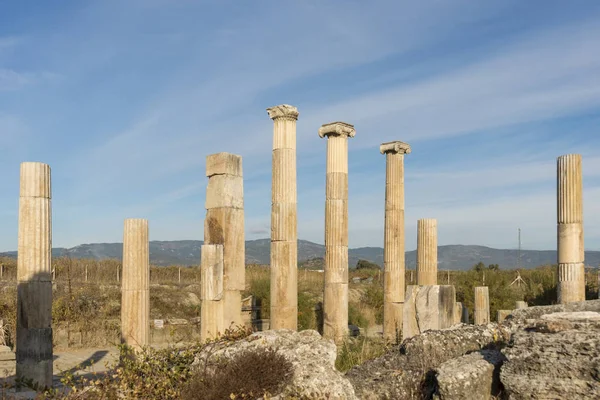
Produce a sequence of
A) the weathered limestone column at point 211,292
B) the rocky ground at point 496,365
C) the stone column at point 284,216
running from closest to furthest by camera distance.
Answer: the rocky ground at point 496,365
the weathered limestone column at point 211,292
the stone column at point 284,216

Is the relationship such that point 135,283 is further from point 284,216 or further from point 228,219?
point 284,216

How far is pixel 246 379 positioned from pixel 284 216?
29.4 feet

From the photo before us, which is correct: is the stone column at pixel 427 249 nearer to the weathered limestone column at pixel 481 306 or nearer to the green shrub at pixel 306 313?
the weathered limestone column at pixel 481 306

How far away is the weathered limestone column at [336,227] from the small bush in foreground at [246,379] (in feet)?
33.9

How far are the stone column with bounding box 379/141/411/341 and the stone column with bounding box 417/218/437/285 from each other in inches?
36.6

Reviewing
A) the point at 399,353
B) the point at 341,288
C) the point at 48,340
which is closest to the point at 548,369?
the point at 399,353

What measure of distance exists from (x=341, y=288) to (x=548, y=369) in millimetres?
11767

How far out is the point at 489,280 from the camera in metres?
29.0

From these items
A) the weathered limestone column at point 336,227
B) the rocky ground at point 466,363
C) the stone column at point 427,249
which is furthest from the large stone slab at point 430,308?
the stone column at point 427,249

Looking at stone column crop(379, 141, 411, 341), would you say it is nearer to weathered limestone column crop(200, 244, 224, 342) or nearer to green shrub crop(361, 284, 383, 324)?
green shrub crop(361, 284, 383, 324)

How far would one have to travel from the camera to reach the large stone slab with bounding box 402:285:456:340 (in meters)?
11.4

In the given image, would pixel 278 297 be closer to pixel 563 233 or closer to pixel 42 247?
pixel 42 247

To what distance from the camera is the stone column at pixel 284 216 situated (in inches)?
663

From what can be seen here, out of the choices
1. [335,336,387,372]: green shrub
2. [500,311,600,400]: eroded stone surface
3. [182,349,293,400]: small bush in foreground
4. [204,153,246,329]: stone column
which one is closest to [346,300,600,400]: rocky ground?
[500,311,600,400]: eroded stone surface
